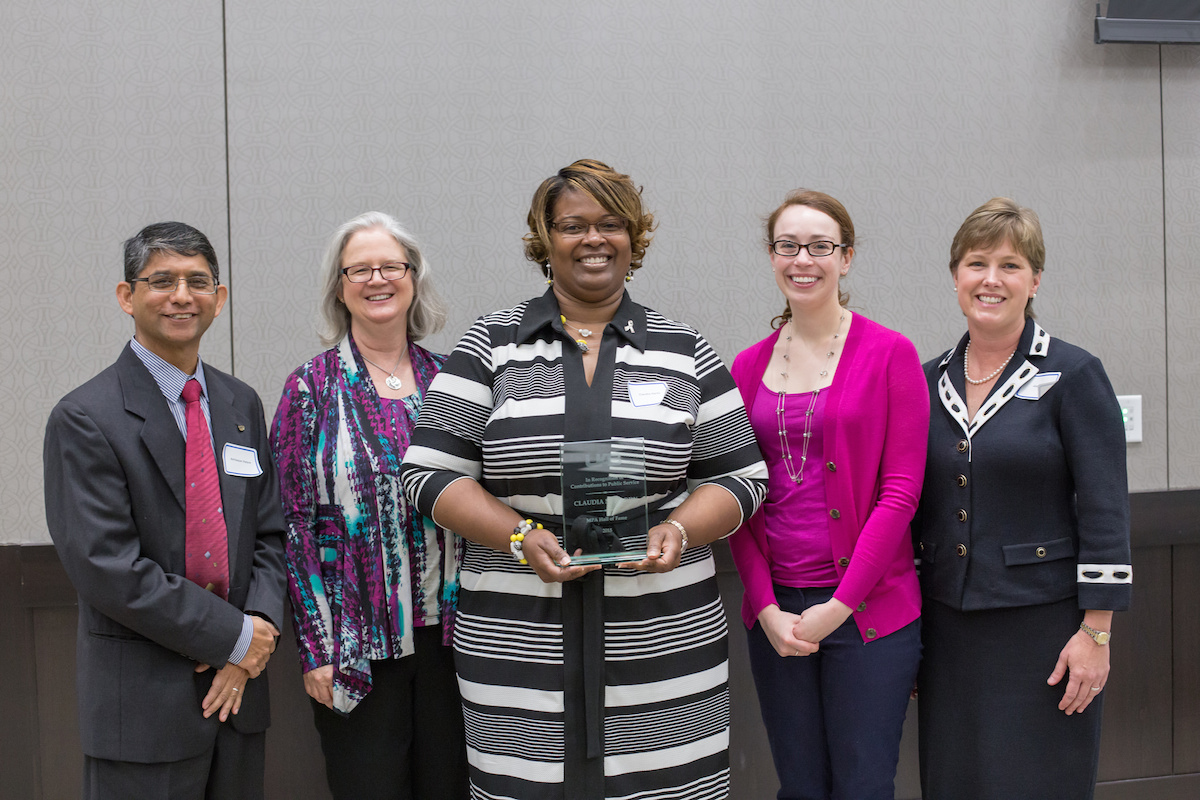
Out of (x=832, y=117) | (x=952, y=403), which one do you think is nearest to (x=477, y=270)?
(x=832, y=117)

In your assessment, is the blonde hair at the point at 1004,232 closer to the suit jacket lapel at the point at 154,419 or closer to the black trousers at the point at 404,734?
the black trousers at the point at 404,734

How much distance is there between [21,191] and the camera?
268 cm

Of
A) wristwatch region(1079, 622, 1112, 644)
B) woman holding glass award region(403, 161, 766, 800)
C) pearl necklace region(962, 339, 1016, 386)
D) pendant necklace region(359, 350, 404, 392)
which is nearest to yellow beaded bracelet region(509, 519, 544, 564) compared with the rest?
woman holding glass award region(403, 161, 766, 800)

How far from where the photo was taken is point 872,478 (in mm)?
2061

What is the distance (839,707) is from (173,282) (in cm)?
184

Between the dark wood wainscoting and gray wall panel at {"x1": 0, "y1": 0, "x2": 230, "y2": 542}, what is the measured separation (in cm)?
29

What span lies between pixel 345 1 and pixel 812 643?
95.1 inches

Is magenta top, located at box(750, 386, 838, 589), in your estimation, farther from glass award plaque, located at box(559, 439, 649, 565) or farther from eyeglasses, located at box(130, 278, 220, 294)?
eyeglasses, located at box(130, 278, 220, 294)

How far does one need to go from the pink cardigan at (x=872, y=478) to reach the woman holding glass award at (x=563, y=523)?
0.18m

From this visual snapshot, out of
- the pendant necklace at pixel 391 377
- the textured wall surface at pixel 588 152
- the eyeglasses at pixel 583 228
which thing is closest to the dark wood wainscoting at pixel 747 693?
the textured wall surface at pixel 588 152

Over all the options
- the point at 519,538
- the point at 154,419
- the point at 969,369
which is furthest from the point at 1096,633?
the point at 154,419

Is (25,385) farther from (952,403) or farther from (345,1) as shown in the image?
(952,403)

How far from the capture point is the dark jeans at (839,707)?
2035 mm

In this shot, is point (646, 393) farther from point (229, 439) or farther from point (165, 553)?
point (165, 553)
